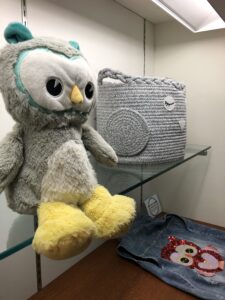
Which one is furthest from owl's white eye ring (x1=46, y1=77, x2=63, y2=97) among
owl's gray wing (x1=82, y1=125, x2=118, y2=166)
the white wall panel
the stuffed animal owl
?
the white wall panel

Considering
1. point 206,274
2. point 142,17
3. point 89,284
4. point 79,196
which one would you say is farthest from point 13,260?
point 142,17

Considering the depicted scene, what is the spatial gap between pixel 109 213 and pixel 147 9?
71 cm

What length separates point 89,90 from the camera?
36 centimetres

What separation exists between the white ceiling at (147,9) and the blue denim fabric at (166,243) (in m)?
0.64

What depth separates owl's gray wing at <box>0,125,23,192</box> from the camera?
0.31 metres

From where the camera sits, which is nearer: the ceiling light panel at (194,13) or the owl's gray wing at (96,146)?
the owl's gray wing at (96,146)

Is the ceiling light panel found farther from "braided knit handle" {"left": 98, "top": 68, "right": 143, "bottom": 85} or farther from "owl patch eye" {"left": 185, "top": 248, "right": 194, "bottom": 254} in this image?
"owl patch eye" {"left": 185, "top": 248, "right": 194, "bottom": 254}

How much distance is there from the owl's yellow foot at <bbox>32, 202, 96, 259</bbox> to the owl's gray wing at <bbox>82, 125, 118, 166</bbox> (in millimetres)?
160

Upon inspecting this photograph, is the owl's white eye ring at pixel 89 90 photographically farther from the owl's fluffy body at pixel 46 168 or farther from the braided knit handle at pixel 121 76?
the braided knit handle at pixel 121 76

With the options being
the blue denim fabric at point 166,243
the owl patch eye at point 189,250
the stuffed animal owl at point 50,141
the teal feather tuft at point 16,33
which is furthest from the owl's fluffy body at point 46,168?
the owl patch eye at point 189,250

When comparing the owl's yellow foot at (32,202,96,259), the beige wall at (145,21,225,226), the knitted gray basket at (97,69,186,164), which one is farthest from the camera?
the beige wall at (145,21,225,226)

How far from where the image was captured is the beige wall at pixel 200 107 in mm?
845

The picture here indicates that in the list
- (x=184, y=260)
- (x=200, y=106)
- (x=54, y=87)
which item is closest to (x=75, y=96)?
(x=54, y=87)

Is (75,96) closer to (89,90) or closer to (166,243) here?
(89,90)
